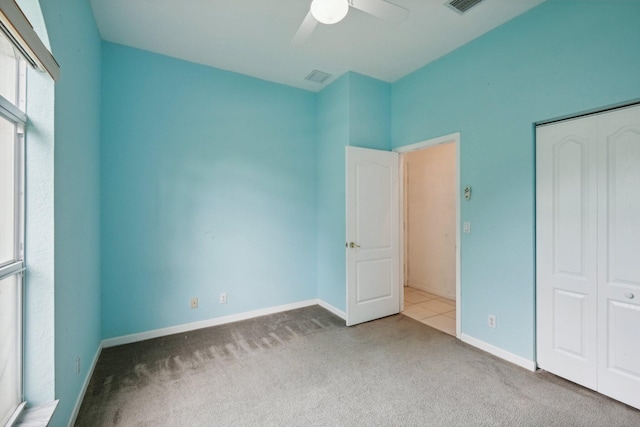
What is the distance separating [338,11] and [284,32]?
4.54 ft

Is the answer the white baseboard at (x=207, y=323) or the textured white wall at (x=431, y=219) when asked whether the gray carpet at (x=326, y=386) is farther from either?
the textured white wall at (x=431, y=219)

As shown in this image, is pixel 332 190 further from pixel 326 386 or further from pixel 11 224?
pixel 11 224

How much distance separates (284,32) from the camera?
2.67 metres

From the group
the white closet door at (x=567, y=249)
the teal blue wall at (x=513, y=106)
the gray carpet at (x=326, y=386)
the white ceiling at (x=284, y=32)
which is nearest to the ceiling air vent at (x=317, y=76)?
the white ceiling at (x=284, y=32)

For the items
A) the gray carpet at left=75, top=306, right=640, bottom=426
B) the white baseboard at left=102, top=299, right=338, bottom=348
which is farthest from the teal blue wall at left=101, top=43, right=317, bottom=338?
the gray carpet at left=75, top=306, right=640, bottom=426

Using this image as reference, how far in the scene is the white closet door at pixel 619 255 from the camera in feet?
6.21

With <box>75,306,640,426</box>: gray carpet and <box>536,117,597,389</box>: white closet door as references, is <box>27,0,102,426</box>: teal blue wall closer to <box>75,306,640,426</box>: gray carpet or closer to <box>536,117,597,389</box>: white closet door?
<box>75,306,640,426</box>: gray carpet

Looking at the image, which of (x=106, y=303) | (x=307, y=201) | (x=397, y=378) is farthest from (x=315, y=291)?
(x=106, y=303)

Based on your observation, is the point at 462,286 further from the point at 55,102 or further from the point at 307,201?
the point at 55,102

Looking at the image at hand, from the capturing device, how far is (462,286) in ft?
9.61

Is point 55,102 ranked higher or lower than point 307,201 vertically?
higher

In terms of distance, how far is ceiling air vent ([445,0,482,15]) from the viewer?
2.25 metres

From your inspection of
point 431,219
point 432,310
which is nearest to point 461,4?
point 431,219

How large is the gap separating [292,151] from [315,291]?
1.99 m
